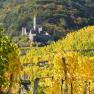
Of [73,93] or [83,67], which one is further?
[83,67]

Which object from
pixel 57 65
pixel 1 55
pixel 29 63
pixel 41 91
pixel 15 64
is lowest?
pixel 29 63

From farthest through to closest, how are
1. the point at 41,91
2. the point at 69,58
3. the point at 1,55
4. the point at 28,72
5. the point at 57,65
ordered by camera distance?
1. the point at 28,72
2. the point at 69,58
3. the point at 41,91
4. the point at 57,65
5. the point at 1,55

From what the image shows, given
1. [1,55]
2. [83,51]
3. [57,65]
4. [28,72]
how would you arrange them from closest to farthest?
[1,55]
[57,65]
[28,72]
[83,51]

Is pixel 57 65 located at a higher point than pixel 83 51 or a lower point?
higher

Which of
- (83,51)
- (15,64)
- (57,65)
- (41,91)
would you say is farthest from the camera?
(83,51)

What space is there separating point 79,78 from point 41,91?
897 centimetres

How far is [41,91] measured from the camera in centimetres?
8025

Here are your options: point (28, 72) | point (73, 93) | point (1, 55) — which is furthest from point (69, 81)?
point (28, 72)

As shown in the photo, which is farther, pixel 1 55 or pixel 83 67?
pixel 83 67

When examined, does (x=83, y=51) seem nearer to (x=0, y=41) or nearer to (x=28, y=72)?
(x=28, y=72)

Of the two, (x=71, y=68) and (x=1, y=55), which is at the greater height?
(x=1, y=55)

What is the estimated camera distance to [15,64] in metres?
51.9

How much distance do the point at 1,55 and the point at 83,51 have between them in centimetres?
14577

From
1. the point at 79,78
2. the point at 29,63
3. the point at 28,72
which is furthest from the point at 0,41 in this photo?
the point at 29,63
